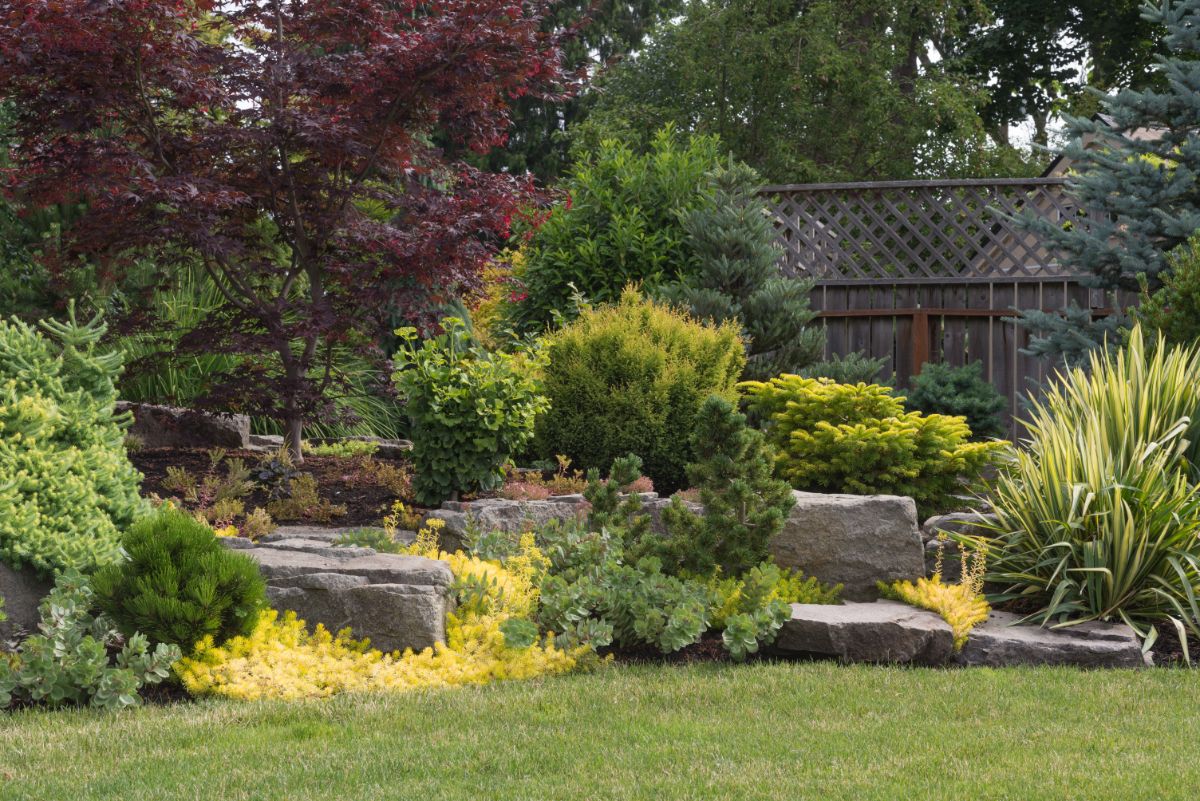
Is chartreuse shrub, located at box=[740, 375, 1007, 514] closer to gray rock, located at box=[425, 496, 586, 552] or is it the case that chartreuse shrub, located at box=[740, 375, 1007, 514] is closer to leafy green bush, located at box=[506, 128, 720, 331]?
gray rock, located at box=[425, 496, 586, 552]

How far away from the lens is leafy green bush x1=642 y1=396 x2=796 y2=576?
607 centimetres

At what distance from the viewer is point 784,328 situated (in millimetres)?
10234

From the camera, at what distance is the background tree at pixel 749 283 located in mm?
10133

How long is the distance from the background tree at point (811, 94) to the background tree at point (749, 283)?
7.99 meters

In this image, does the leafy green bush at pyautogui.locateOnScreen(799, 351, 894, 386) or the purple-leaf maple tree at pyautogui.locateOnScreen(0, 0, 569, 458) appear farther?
the leafy green bush at pyautogui.locateOnScreen(799, 351, 894, 386)

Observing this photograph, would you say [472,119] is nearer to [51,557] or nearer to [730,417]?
[730,417]

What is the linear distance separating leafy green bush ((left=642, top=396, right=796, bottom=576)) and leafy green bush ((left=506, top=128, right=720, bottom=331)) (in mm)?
4429

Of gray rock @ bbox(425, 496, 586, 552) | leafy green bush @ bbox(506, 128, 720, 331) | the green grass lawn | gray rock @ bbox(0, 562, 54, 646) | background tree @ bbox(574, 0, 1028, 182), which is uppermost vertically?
background tree @ bbox(574, 0, 1028, 182)

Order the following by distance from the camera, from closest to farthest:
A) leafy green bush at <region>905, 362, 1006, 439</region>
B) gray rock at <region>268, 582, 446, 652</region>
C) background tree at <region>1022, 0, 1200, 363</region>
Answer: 1. gray rock at <region>268, 582, 446, 652</region>
2. background tree at <region>1022, 0, 1200, 363</region>
3. leafy green bush at <region>905, 362, 1006, 439</region>

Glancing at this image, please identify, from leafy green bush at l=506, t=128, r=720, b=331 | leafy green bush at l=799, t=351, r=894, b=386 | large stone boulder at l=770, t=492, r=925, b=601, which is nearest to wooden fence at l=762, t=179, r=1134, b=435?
leafy green bush at l=506, t=128, r=720, b=331

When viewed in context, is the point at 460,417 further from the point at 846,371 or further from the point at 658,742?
the point at 846,371

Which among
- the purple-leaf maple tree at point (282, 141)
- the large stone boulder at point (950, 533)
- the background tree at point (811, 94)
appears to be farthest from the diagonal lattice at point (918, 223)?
the background tree at point (811, 94)

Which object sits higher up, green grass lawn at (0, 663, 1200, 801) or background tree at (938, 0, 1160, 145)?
background tree at (938, 0, 1160, 145)

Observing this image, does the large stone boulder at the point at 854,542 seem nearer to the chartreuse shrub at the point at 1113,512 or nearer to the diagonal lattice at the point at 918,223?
the chartreuse shrub at the point at 1113,512
